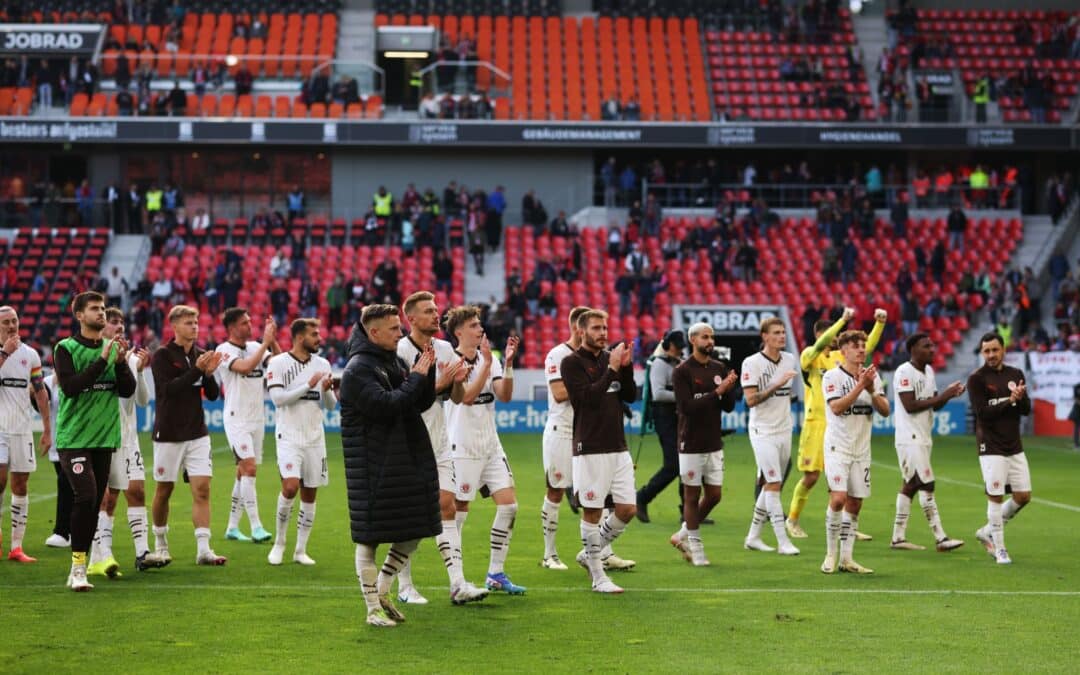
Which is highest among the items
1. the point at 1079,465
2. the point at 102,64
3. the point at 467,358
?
the point at 102,64

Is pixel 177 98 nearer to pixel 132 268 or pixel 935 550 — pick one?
pixel 132 268

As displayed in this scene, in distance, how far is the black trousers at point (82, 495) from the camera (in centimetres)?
1137

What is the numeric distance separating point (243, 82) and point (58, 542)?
3280 cm

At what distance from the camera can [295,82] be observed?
1836 inches

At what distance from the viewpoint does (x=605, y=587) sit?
11.6 m

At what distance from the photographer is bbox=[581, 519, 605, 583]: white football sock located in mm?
11586

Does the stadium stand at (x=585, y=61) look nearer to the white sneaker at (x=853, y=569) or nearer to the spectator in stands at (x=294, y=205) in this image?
the spectator in stands at (x=294, y=205)

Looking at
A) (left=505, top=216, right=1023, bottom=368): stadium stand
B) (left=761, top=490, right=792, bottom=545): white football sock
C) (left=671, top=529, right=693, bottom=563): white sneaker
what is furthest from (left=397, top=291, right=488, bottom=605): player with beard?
(left=505, top=216, right=1023, bottom=368): stadium stand

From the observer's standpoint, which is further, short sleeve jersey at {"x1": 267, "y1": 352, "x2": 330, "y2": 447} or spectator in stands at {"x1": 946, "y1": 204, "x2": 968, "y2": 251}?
spectator in stands at {"x1": 946, "y1": 204, "x2": 968, "y2": 251}

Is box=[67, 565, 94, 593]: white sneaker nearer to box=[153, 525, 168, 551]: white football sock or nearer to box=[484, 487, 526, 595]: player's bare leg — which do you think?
box=[153, 525, 168, 551]: white football sock

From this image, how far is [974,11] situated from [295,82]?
78.3ft

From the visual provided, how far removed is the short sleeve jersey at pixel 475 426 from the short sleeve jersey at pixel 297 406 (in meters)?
2.32

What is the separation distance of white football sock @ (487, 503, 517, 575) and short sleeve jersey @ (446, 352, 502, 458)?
0.46 meters

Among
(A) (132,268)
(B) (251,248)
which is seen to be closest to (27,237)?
(A) (132,268)
